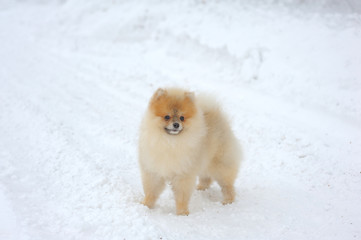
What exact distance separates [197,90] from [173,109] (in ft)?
14.1

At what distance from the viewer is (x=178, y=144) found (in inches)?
156

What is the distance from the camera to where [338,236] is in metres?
3.79

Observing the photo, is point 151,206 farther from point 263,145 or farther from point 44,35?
point 44,35

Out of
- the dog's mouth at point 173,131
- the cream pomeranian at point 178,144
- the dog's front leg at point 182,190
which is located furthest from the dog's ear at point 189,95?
the dog's front leg at point 182,190

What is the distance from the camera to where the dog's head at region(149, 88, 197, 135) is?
12.6ft

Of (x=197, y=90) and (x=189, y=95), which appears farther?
(x=197, y=90)

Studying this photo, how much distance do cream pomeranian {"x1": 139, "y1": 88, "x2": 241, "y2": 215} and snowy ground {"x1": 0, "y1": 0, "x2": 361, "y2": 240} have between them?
0.40 metres

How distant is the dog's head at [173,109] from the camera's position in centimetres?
383

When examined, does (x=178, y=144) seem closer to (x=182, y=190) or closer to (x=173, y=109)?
(x=173, y=109)

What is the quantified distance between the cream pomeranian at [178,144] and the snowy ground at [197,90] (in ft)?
1.32

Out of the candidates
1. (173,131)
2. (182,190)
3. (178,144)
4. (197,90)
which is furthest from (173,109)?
(197,90)

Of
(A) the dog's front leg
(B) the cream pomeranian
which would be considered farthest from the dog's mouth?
(A) the dog's front leg

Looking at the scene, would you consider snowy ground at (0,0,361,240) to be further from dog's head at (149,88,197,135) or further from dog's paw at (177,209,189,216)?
dog's head at (149,88,197,135)

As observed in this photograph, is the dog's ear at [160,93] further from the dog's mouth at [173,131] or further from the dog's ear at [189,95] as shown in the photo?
the dog's mouth at [173,131]
